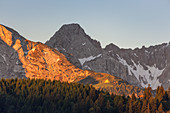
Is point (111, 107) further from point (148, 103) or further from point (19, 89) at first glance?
point (19, 89)

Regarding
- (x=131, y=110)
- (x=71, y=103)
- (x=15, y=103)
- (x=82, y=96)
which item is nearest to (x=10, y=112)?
(x=15, y=103)

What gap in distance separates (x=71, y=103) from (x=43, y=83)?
53226 millimetres

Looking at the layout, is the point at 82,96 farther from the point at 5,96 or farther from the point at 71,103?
the point at 5,96

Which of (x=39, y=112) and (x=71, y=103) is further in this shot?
(x=71, y=103)

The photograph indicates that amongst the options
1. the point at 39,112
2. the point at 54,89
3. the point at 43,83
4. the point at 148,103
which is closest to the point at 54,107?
the point at 39,112

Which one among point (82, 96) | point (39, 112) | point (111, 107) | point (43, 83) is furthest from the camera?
point (43, 83)

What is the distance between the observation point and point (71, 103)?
486ft

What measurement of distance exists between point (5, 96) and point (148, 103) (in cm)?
7066

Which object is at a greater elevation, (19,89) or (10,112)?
(19,89)

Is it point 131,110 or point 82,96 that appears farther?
point 82,96

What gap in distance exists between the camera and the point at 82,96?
166 meters

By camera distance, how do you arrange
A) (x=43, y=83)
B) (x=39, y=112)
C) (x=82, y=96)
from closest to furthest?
(x=39, y=112)
(x=82, y=96)
(x=43, y=83)

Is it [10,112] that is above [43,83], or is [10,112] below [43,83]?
below

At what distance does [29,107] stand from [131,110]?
156ft
